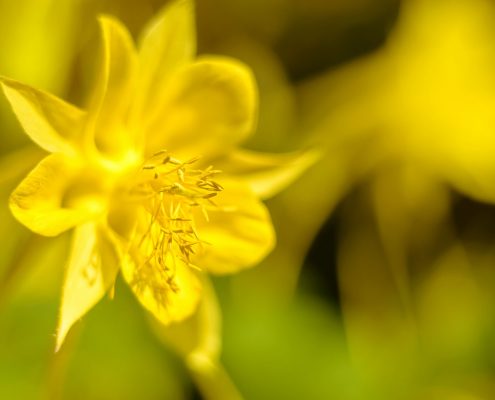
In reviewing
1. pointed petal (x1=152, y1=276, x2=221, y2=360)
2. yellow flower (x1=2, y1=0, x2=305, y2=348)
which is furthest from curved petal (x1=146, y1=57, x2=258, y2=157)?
pointed petal (x1=152, y1=276, x2=221, y2=360)

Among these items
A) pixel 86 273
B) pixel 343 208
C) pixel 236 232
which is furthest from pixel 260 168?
pixel 343 208

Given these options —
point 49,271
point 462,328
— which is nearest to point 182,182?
point 49,271

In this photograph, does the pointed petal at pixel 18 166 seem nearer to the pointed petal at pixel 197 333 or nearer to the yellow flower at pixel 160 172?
→ the yellow flower at pixel 160 172

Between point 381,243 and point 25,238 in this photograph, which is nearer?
point 25,238

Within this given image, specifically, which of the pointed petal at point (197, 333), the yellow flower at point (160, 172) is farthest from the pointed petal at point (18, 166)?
the pointed petal at point (197, 333)

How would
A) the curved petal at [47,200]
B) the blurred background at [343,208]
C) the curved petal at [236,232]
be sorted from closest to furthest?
1. the curved petal at [47,200]
2. the curved petal at [236,232]
3. the blurred background at [343,208]

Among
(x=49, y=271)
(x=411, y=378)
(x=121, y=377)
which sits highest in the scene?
(x=49, y=271)

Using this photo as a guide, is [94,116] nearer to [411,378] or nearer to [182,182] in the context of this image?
[182,182]
